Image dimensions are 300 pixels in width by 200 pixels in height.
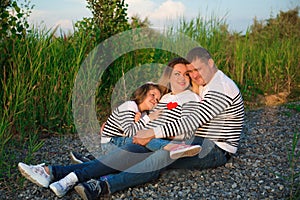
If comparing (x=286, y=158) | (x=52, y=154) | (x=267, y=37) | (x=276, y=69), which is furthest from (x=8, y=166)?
(x=267, y=37)

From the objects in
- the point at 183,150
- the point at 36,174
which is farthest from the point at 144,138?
the point at 36,174

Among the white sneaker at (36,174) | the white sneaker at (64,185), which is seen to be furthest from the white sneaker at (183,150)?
the white sneaker at (36,174)

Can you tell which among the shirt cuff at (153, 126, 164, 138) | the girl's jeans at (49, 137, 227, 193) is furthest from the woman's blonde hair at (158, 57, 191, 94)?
the girl's jeans at (49, 137, 227, 193)

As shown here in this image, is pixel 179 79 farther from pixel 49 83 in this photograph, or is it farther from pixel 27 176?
pixel 49 83

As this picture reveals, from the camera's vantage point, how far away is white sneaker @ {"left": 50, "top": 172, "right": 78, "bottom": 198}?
2.72 meters

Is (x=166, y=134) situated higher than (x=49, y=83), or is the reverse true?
(x=49, y=83)

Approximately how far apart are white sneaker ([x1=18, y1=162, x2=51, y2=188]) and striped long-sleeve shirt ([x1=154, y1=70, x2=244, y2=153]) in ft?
2.75

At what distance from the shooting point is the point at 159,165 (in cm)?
292

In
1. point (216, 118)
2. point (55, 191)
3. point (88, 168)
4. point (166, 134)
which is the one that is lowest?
point (55, 191)

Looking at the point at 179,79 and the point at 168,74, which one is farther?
the point at 168,74

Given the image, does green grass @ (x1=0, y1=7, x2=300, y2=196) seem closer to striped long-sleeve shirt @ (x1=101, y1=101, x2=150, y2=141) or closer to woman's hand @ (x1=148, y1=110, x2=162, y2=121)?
striped long-sleeve shirt @ (x1=101, y1=101, x2=150, y2=141)

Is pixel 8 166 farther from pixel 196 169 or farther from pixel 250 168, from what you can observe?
pixel 250 168

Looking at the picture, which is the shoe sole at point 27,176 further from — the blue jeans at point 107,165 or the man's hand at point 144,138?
the man's hand at point 144,138

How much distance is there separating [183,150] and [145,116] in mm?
647
